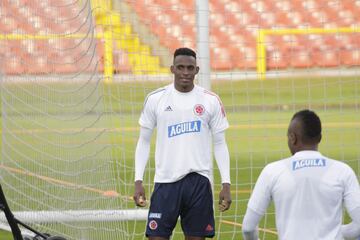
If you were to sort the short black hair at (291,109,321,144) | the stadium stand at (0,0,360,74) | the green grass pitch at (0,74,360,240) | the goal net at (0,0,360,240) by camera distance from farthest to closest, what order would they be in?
the green grass pitch at (0,74,360,240)
the stadium stand at (0,0,360,74)
the goal net at (0,0,360,240)
the short black hair at (291,109,321,144)

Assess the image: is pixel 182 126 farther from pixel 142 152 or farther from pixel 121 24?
pixel 121 24

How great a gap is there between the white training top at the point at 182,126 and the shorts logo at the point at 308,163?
256 cm

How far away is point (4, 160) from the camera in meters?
13.0

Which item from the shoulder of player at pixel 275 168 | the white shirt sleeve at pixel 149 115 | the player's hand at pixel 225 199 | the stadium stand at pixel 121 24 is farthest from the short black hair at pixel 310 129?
the stadium stand at pixel 121 24

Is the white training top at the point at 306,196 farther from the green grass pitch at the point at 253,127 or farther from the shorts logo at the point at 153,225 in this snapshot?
the green grass pitch at the point at 253,127

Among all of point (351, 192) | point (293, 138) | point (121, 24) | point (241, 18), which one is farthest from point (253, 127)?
point (351, 192)

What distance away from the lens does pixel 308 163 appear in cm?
555

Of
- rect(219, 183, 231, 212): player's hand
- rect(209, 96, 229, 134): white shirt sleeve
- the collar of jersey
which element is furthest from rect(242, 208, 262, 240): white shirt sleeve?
rect(209, 96, 229, 134): white shirt sleeve

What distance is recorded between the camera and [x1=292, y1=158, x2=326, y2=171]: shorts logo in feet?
18.2

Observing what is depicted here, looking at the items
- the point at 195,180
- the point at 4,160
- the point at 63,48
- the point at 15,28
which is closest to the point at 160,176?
the point at 195,180

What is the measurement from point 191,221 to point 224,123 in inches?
30.2

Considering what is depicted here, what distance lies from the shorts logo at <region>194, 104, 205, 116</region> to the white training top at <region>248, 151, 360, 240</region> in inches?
103

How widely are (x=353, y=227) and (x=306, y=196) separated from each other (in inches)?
11.1

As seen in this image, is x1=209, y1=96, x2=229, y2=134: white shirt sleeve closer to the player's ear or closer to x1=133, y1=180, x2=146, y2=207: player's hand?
x1=133, y1=180, x2=146, y2=207: player's hand
